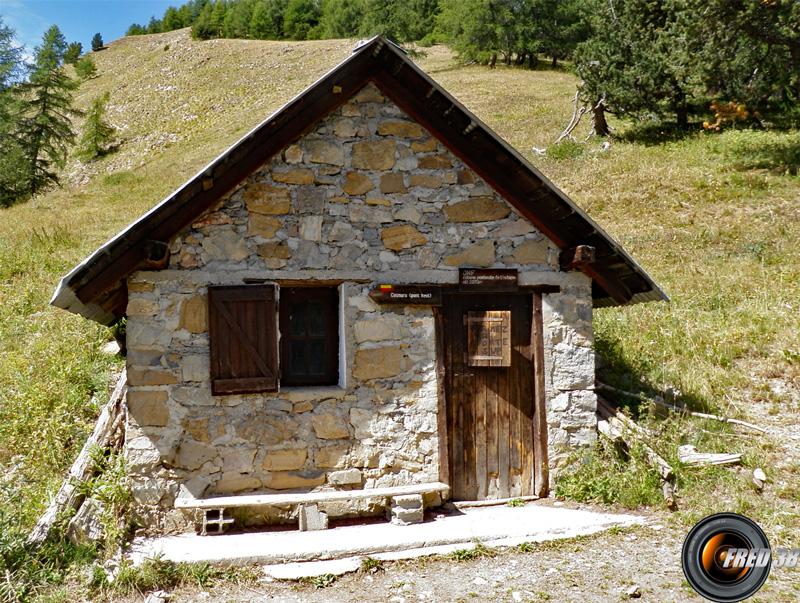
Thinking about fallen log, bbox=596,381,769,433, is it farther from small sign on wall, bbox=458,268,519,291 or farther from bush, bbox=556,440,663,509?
small sign on wall, bbox=458,268,519,291

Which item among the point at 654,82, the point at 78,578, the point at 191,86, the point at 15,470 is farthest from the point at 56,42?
the point at 78,578

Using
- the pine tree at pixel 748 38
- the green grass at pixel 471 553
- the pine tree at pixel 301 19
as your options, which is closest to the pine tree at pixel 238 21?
the pine tree at pixel 301 19

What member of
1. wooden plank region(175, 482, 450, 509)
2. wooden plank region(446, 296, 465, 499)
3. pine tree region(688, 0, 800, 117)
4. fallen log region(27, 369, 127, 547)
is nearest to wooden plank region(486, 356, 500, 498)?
wooden plank region(446, 296, 465, 499)

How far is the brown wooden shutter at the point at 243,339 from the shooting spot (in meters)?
6.05

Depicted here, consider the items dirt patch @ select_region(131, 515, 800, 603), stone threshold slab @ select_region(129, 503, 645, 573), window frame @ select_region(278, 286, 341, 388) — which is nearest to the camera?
dirt patch @ select_region(131, 515, 800, 603)

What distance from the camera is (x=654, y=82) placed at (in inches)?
926

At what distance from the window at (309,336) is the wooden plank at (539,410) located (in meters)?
2.26

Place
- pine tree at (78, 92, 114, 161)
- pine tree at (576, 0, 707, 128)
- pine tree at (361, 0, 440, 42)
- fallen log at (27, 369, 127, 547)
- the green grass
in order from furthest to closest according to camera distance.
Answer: pine tree at (361, 0, 440, 42) → pine tree at (78, 92, 114, 161) → pine tree at (576, 0, 707, 128) → the green grass → fallen log at (27, 369, 127, 547)

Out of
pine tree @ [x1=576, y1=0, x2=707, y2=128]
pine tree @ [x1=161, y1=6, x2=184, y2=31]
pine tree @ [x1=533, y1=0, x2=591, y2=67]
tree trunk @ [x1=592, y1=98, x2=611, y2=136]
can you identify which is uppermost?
pine tree @ [x1=161, y1=6, x2=184, y2=31]

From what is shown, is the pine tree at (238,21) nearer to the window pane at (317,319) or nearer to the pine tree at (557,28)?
the pine tree at (557,28)

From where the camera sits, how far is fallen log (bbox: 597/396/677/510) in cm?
630

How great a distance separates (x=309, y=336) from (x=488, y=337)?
1997 millimetres

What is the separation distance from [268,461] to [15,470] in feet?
9.81

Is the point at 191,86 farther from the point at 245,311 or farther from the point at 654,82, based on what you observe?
the point at 245,311
